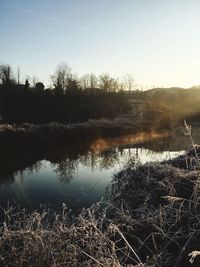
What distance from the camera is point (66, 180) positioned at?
14109 millimetres

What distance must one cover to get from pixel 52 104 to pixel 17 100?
11.8 feet

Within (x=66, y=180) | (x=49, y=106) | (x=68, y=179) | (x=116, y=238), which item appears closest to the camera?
(x=116, y=238)

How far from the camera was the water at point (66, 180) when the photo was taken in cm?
1126

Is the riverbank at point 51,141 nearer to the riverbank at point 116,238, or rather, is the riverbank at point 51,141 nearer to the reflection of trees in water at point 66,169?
the reflection of trees in water at point 66,169

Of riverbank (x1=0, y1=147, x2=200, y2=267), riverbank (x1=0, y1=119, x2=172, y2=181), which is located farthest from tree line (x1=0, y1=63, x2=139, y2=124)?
riverbank (x1=0, y1=147, x2=200, y2=267)

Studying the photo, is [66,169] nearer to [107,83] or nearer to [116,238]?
[116,238]

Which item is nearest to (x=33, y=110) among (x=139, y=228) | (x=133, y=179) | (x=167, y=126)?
(x=167, y=126)

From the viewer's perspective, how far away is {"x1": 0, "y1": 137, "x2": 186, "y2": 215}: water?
1126 cm

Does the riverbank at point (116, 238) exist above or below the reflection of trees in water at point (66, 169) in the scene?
above

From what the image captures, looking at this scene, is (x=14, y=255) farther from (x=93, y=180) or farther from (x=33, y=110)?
(x=33, y=110)

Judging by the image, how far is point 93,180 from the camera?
14094 mm

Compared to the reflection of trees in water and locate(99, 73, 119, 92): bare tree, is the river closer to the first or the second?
the reflection of trees in water

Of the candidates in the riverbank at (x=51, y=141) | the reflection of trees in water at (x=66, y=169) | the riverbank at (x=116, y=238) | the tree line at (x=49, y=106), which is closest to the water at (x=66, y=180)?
A: the reflection of trees in water at (x=66, y=169)

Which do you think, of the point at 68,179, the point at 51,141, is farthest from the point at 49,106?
the point at 68,179
